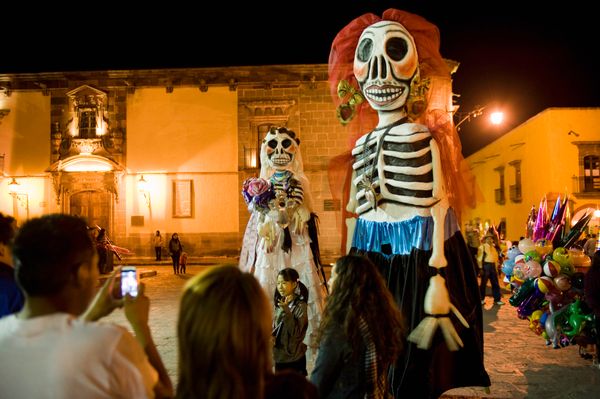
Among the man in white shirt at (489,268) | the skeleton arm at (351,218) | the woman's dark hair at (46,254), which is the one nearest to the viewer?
the woman's dark hair at (46,254)

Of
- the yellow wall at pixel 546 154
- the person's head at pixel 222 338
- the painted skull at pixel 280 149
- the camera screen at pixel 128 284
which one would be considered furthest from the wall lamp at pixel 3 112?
the person's head at pixel 222 338

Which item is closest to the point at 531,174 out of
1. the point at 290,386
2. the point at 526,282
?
the point at 526,282

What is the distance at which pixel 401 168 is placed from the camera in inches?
147

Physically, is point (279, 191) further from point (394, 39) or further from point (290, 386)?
point (290, 386)

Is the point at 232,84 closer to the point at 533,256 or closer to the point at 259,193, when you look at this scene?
the point at 259,193

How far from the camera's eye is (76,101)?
1984 cm

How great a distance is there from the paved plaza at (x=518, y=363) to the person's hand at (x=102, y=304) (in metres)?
3.39

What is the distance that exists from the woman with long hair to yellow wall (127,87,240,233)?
17.2 metres

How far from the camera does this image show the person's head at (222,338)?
1.39 metres

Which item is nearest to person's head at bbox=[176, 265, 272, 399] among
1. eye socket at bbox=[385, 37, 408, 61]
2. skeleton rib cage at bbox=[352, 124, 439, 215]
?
skeleton rib cage at bbox=[352, 124, 439, 215]

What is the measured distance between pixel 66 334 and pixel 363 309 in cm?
135

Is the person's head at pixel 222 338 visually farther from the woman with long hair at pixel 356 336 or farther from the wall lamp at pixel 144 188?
the wall lamp at pixel 144 188

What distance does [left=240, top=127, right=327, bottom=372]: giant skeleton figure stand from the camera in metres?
5.27

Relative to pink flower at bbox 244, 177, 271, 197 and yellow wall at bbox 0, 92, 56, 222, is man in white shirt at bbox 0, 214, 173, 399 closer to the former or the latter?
pink flower at bbox 244, 177, 271, 197
